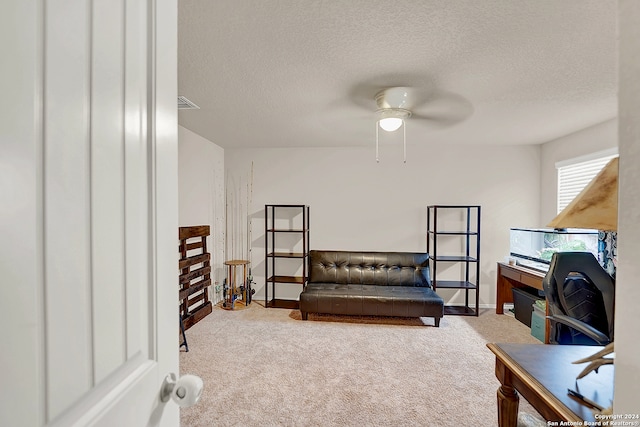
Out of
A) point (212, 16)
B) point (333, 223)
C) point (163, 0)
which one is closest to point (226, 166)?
Result: point (333, 223)

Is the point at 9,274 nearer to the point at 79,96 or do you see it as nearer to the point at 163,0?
the point at 79,96

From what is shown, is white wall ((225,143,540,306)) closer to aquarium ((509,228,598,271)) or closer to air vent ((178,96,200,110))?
aquarium ((509,228,598,271))

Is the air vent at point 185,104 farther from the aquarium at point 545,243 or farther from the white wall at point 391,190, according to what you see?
the aquarium at point 545,243

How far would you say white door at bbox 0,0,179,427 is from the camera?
1.11 ft

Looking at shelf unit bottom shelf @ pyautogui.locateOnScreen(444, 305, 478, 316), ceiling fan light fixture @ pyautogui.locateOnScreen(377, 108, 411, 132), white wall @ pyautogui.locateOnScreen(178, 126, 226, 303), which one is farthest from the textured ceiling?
shelf unit bottom shelf @ pyautogui.locateOnScreen(444, 305, 478, 316)

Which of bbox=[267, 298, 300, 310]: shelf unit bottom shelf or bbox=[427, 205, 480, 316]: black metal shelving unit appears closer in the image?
bbox=[427, 205, 480, 316]: black metal shelving unit

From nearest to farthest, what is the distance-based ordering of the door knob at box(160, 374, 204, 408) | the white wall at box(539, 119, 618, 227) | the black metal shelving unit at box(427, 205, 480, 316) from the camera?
the door knob at box(160, 374, 204, 408) < the white wall at box(539, 119, 618, 227) < the black metal shelving unit at box(427, 205, 480, 316)

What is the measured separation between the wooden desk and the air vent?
280 cm

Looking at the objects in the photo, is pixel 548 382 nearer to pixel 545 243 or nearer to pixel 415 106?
pixel 415 106

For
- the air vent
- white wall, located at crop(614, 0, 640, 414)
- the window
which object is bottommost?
white wall, located at crop(614, 0, 640, 414)

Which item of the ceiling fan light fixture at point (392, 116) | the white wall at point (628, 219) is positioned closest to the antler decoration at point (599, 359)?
the white wall at point (628, 219)

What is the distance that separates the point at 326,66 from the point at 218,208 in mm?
3036

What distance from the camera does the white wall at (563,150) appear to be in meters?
3.06

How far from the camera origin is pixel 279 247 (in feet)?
15.2
